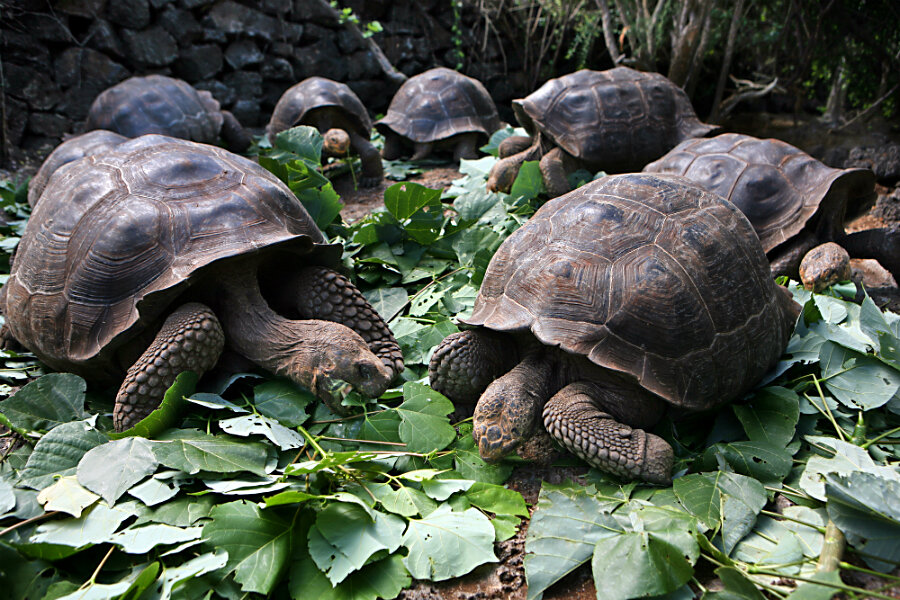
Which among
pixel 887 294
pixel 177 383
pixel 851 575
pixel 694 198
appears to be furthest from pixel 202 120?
pixel 851 575

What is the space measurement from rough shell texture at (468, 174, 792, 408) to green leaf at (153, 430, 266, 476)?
2.90 ft

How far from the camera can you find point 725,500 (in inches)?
71.4

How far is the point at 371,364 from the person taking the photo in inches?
88.7

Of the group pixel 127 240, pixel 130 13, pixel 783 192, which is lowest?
pixel 783 192

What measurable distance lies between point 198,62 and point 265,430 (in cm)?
643

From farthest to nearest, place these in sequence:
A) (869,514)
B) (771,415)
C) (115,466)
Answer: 1. (771,415)
2. (115,466)
3. (869,514)

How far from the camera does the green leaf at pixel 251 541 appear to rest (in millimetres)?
1635

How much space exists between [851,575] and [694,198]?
4.30ft

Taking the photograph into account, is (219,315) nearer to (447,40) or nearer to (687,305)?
(687,305)

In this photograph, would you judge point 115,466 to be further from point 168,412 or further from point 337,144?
point 337,144

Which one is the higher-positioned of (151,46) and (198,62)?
(151,46)

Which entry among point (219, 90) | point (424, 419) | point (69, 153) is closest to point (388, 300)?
point (424, 419)

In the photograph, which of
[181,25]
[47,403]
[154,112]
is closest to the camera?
[47,403]

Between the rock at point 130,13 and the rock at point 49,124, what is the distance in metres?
1.22
